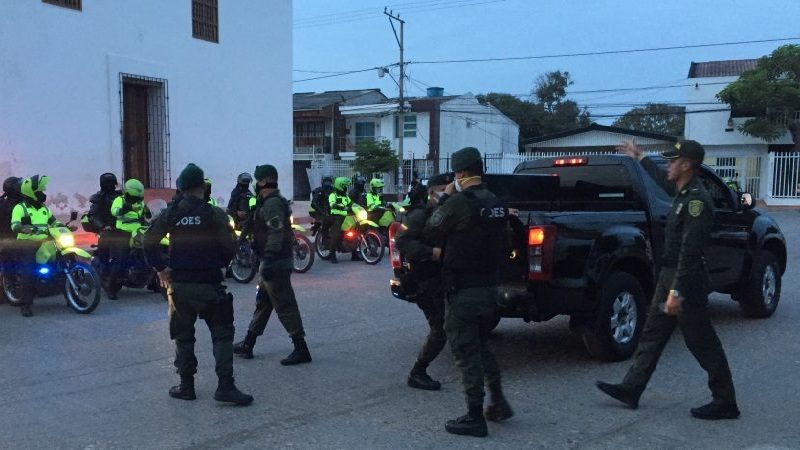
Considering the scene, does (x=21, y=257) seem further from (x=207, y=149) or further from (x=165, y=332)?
(x=207, y=149)

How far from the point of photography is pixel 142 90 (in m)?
19.9

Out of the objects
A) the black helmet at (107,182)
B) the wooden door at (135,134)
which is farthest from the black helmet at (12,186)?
the wooden door at (135,134)

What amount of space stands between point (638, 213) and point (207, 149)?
17.1m

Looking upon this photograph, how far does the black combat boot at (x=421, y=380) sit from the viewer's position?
5500 mm

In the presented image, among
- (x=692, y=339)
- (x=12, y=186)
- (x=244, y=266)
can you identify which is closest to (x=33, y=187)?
(x=12, y=186)

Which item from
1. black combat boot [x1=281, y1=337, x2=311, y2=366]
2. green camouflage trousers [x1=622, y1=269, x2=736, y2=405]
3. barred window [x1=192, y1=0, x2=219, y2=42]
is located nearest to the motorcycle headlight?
black combat boot [x1=281, y1=337, x2=311, y2=366]

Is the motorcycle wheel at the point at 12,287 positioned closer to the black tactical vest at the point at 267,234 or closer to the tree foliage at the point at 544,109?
the black tactical vest at the point at 267,234

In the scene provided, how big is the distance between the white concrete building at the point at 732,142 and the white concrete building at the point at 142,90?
20.8m

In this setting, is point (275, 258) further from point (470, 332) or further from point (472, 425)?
point (472, 425)

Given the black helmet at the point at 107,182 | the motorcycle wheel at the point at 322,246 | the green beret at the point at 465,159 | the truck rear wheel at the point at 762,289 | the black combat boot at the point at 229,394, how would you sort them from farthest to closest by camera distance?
1. the motorcycle wheel at the point at 322,246
2. the black helmet at the point at 107,182
3. the truck rear wheel at the point at 762,289
4. the black combat boot at the point at 229,394
5. the green beret at the point at 465,159

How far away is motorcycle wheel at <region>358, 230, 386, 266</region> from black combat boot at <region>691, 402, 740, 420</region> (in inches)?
342

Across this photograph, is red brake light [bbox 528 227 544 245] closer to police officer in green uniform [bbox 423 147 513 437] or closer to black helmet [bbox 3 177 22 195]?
police officer in green uniform [bbox 423 147 513 437]

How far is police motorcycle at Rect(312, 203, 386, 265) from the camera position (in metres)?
13.2

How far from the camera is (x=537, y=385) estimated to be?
5633mm
